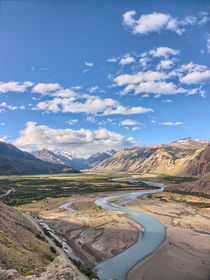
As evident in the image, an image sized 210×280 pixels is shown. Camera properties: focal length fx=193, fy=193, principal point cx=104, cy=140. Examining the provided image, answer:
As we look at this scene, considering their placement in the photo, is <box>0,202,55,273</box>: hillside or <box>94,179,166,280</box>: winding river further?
<box>94,179,166,280</box>: winding river

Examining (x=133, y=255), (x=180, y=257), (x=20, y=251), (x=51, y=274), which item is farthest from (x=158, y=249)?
(x=20, y=251)

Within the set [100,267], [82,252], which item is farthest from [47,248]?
[100,267]

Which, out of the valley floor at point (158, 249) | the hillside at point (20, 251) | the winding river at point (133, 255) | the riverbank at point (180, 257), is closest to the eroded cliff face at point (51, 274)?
the hillside at point (20, 251)

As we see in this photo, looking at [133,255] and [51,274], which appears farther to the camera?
[133,255]

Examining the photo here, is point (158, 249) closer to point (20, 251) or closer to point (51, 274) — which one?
point (51, 274)

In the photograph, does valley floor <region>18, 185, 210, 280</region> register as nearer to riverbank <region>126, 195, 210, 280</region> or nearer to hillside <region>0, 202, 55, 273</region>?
riverbank <region>126, 195, 210, 280</region>

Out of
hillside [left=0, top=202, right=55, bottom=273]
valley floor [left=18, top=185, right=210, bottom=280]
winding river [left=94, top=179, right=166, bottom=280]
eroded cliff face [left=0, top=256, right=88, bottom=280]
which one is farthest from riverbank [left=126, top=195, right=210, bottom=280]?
hillside [left=0, top=202, right=55, bottom=273]

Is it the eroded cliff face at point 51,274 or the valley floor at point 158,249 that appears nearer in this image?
the eroded cliff face at point 51,274

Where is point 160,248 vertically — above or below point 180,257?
below

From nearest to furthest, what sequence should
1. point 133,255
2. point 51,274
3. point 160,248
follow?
point 51,274 → point 133,255 → point 160,248

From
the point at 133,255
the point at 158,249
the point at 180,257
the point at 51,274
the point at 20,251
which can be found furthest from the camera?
the point at 158,249

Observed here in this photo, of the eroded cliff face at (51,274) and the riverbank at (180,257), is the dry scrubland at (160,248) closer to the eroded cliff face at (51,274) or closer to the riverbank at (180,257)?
the riverbank at (180,257)

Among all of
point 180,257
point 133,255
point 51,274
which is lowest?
point 133,255
